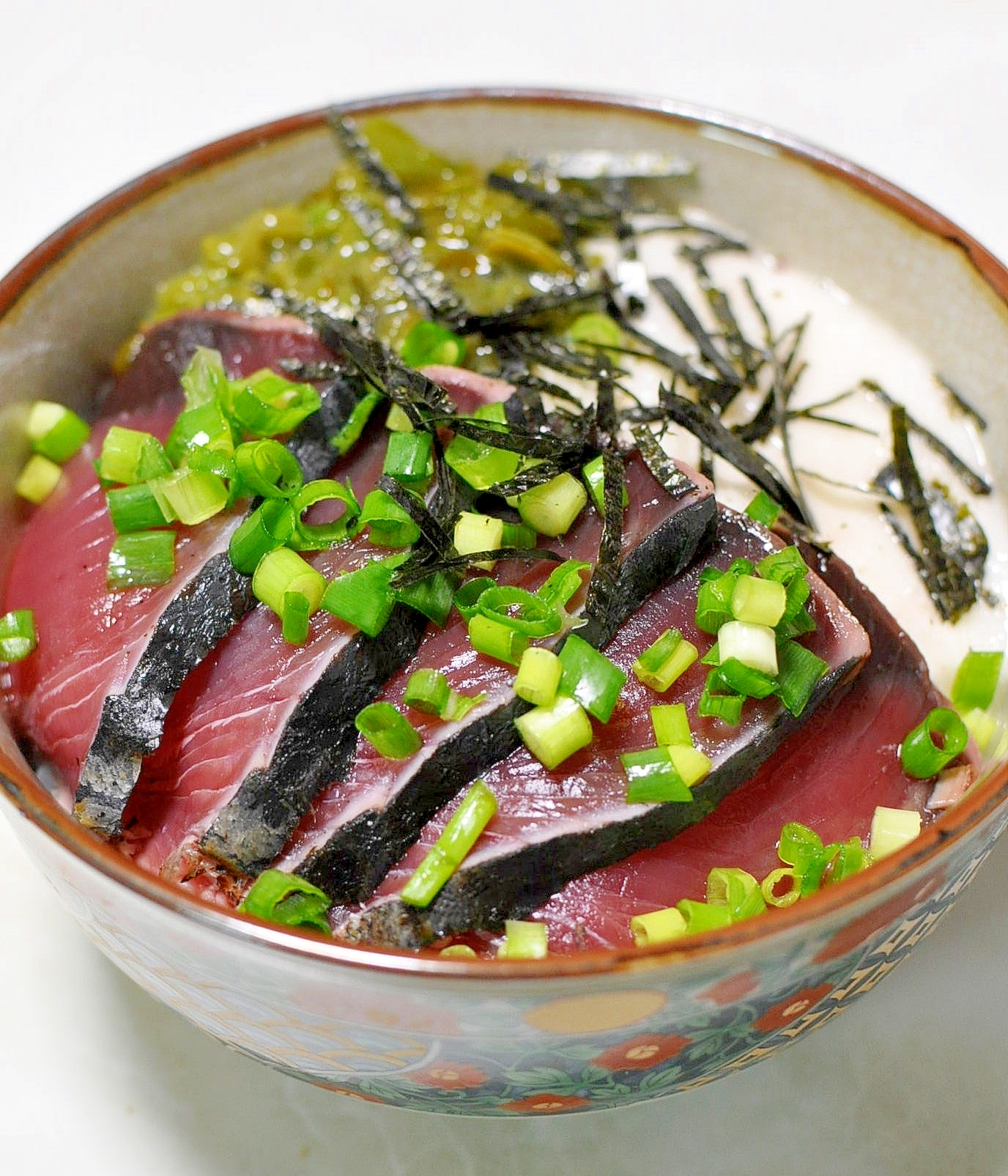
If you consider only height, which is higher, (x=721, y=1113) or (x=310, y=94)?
(x=310, y=94)

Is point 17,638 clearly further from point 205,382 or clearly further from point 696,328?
point 696,328

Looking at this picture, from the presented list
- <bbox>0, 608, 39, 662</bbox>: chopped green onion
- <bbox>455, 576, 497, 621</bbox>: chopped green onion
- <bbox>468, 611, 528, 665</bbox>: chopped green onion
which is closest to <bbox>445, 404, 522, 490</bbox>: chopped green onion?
<bbox>455, 576, 497, 621</bbox>: chopped green onion

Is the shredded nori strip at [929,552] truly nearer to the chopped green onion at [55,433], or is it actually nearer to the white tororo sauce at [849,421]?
the white tororo sauce at [849,421]

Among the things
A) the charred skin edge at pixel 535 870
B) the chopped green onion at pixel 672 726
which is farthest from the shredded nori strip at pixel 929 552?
the chopped green onion at pixel 672 726

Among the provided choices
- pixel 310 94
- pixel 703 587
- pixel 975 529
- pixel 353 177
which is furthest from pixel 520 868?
pixel 310 94

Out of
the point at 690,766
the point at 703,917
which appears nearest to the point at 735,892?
the point at 703,917

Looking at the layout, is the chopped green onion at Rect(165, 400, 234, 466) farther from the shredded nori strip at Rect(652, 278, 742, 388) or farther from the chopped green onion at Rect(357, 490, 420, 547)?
the shredded nori strip at Rect(652, 278, 742, 388)

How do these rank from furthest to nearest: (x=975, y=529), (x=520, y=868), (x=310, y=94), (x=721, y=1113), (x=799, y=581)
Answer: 1. (x=310, y=94)
2. (x=975, y=529)
3. (x=721, y=1113)
4. (x=799, y=581)
5. (x=520, y=868)

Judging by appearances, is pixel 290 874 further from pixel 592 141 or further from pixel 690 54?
pixel 690 54
